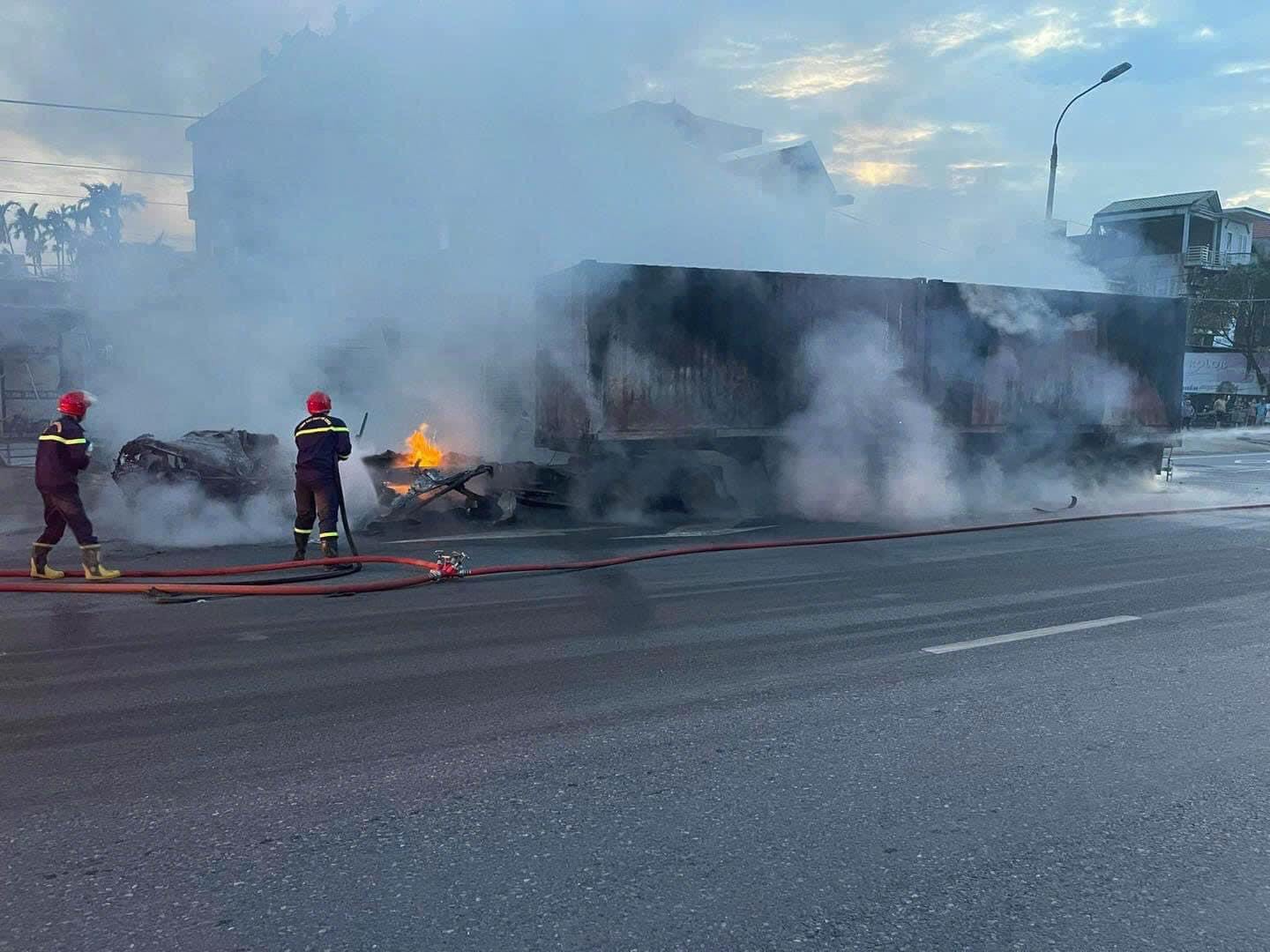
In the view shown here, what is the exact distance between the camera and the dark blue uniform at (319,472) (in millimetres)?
7598

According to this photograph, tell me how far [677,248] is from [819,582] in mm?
6875

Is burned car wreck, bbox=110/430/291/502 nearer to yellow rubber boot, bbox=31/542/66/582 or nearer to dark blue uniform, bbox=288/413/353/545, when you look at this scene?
dark blue uniform, bbox=288/413/353/545

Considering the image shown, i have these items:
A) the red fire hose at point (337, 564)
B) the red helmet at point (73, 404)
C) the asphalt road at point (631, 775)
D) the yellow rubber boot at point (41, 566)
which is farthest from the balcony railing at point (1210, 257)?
the yellow rubber boot at point (41, 566)

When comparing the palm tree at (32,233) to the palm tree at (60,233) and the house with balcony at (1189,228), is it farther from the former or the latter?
the house with balcony at (1189,228)

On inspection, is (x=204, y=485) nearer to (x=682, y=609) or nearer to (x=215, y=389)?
(x=215, y=389)

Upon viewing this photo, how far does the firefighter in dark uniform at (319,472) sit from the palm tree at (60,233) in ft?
21.5

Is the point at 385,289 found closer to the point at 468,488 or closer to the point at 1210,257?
the point at 468,488

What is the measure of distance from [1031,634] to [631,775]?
3092mm

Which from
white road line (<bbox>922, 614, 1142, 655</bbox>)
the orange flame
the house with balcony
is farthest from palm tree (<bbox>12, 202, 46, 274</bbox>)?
the house with balcony

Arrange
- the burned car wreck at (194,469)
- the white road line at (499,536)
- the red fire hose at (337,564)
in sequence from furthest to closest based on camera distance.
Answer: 1. the white road line at (499,536)
2. the burned car wreck at (194,469)
3. the red fire hose at (337,564)

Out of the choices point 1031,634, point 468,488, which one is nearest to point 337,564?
point 468,488

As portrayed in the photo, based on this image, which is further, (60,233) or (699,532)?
(60,233)

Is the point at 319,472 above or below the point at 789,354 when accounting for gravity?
below

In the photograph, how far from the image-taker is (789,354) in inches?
434
